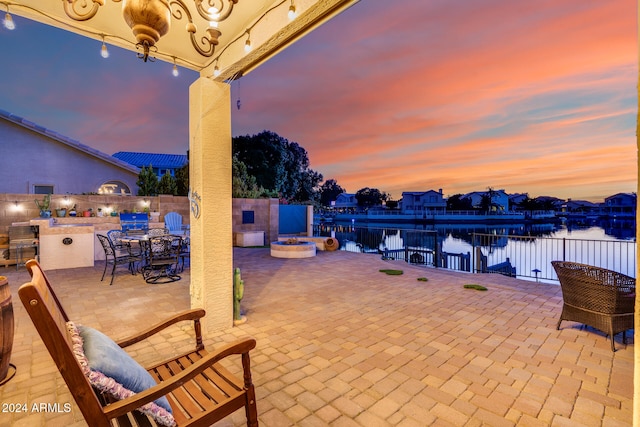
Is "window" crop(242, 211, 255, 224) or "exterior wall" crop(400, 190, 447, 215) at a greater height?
"exterior wall" crop(400, 190, 447, 215)

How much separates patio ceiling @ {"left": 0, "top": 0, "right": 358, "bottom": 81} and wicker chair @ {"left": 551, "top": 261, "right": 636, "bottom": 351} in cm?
381

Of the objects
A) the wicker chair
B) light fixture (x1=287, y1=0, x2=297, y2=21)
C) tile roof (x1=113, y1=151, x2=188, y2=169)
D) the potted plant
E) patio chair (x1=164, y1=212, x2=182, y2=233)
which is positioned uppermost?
tile roof (x1=113, y1=151, x2=188, y2=169)

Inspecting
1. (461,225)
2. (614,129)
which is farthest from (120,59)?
(461,225)

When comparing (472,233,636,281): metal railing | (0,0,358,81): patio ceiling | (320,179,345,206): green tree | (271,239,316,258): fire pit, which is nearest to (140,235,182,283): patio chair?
(271,239,316,258): fire pit

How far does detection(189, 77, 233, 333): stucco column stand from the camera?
3.28 m

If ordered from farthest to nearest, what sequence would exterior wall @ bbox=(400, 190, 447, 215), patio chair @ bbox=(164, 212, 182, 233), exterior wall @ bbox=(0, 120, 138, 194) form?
exterior wall @ bbox=(400, 190, 447, 215), exterior wall @ bbox=(0, 120, 138, 194), patio chair @ bbox=(164, 212, 182, 233)

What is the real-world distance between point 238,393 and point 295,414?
0.72 m

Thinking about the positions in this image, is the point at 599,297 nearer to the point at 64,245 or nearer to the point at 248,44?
the point at 248,44

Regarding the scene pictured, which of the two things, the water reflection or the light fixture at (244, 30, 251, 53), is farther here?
the water reflection

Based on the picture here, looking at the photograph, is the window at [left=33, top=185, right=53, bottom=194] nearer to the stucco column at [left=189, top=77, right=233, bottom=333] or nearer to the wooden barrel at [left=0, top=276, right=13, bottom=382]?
the stucco column at [left=189, top=77, right=233, bottom=333]

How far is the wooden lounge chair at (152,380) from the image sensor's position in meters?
1.00

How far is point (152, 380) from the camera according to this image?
1418 millimetres

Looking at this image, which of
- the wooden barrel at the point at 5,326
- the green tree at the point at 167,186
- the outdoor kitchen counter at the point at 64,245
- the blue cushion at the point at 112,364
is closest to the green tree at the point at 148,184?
the green tree at the point at 167,186

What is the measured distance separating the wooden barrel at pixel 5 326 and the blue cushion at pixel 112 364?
5.21 ft
